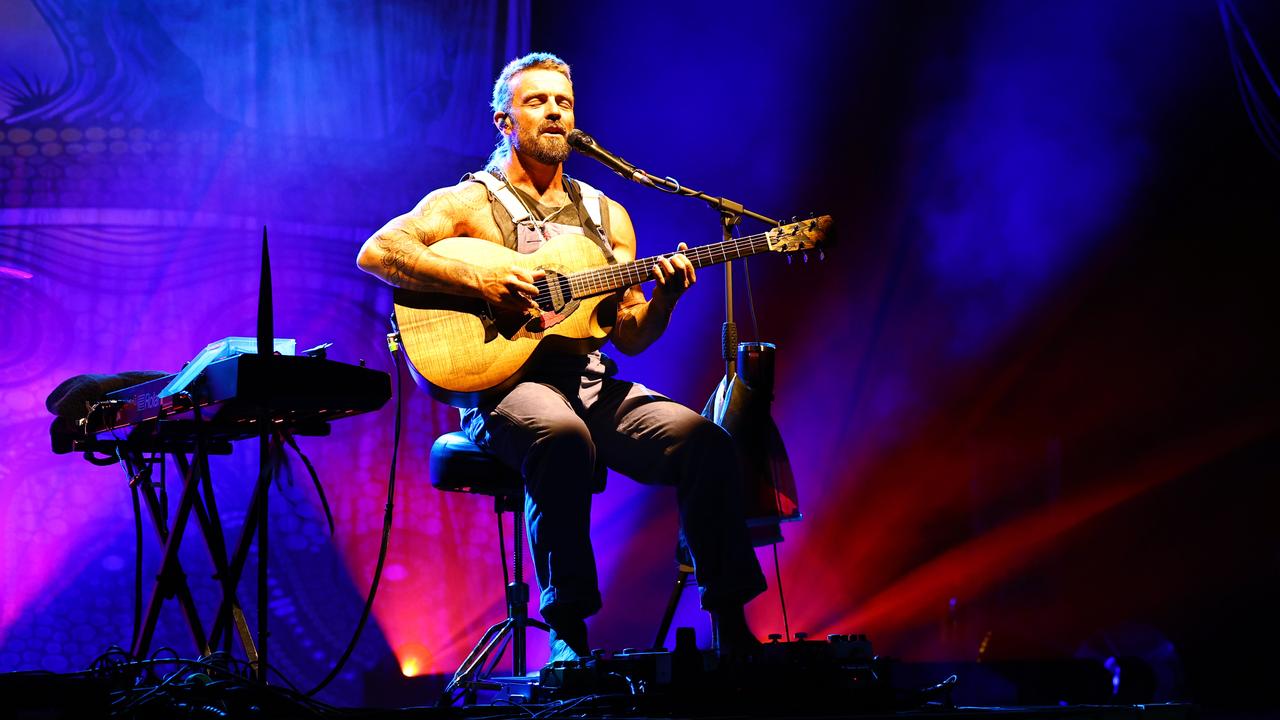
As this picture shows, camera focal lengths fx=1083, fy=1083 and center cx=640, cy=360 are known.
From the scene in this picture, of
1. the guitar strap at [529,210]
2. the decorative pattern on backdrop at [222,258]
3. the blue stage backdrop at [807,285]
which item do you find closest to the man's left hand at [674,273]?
the guitar strap at [529,210]

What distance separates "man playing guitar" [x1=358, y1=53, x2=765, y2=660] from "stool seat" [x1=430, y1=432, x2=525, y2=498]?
0.05m

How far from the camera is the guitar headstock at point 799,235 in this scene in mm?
3383

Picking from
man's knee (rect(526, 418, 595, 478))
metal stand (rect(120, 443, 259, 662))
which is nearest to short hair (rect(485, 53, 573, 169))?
man's knee (rect(526, 418, 595, 478))

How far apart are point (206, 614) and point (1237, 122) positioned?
4805 millimetres

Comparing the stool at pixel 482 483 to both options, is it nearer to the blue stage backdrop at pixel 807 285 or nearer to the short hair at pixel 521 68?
the short hair at pixel 521 68

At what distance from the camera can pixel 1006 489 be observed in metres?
4.79

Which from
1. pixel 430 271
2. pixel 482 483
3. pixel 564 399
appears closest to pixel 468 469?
pixel 482 483

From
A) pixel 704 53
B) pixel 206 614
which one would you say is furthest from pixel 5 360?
pixel 704 53

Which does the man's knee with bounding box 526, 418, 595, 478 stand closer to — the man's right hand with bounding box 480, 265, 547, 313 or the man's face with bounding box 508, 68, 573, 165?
the man's right hand with bounding box 480, 265, 547, 313

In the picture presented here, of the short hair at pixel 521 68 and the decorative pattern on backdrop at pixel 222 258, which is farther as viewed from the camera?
the decorative pattern on backdrop at pixel 222 258

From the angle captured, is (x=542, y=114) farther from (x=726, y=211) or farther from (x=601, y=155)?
(x=726, y=211)

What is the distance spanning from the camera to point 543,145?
3541 millimetres

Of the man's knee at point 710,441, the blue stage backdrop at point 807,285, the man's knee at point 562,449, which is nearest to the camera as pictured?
the man's knee at point 562,449

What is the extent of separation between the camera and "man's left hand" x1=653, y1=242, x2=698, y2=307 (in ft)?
10.6
